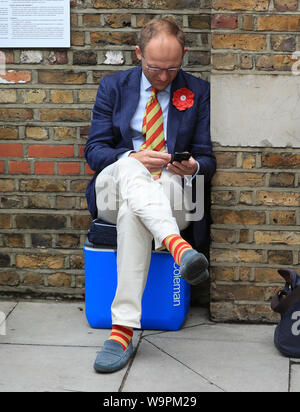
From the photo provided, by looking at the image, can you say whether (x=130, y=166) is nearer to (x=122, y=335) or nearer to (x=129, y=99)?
Answer: (x=129, y=99)

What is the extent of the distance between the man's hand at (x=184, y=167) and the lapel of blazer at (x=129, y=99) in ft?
0.96

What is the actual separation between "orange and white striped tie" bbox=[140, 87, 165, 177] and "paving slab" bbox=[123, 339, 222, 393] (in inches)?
39.0

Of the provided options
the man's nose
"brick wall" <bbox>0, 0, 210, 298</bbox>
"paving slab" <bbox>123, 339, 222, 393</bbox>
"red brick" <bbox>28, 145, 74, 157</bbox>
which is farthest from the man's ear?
"paving slab" <bbox>123, 339, 222, 393</bbox>

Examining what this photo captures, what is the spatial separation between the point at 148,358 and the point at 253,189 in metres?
0.98

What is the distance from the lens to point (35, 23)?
332cm

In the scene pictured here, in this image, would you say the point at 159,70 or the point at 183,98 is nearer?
the point at 159,70

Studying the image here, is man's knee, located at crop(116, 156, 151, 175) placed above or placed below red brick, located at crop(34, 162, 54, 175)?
above

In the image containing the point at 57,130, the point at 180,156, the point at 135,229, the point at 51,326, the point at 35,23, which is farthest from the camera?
the point at 57,130

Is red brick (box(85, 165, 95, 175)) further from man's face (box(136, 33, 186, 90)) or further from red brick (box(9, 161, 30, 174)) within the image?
man's face (box(136, 33, 186, 90))

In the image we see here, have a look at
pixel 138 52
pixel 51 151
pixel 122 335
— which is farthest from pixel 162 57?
pixel 122 335

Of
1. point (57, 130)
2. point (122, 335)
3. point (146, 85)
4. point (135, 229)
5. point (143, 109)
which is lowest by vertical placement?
point (122, 335)

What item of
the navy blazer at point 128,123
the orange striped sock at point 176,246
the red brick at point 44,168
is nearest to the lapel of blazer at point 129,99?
the navy blazer at point 128,123

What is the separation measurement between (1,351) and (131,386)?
2.25 ft

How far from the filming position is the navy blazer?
3096 millimetres
